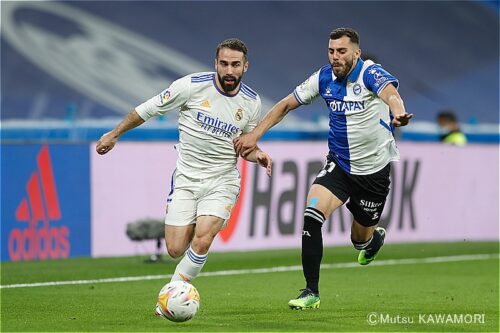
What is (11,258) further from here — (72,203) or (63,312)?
(63,312)

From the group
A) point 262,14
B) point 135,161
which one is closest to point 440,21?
point 262,14

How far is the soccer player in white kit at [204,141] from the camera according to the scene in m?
10.7

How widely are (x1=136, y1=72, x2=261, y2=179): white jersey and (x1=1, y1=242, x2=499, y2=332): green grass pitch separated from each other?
1.34 meters

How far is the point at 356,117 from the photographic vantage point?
37.2 feet

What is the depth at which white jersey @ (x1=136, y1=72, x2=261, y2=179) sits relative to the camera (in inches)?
425

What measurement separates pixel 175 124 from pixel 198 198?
835cm

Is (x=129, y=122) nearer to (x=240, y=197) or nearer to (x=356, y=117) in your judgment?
(x=356, y=117)

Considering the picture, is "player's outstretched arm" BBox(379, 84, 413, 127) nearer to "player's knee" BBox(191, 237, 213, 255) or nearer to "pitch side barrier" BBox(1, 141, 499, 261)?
"player's knee" BBox(191, 237, 213, 255)

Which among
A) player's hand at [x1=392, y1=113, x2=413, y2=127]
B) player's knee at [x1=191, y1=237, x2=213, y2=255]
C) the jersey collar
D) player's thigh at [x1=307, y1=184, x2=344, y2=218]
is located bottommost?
player's knee at [x1=191, y1=237, x2=213, y2=255]

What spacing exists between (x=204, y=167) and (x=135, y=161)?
6239 mm

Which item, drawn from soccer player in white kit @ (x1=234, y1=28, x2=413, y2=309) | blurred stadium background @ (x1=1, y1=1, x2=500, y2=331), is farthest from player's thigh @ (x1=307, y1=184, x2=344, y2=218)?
blurred stadium background @ (x1=1, y1=1, x2=500, y2=331)

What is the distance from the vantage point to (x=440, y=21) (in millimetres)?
31734

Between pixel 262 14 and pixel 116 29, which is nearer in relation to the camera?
pixel 116 29

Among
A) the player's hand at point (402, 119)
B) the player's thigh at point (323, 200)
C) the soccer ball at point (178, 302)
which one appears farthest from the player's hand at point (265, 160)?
the soccer ball at point (178, 302)
